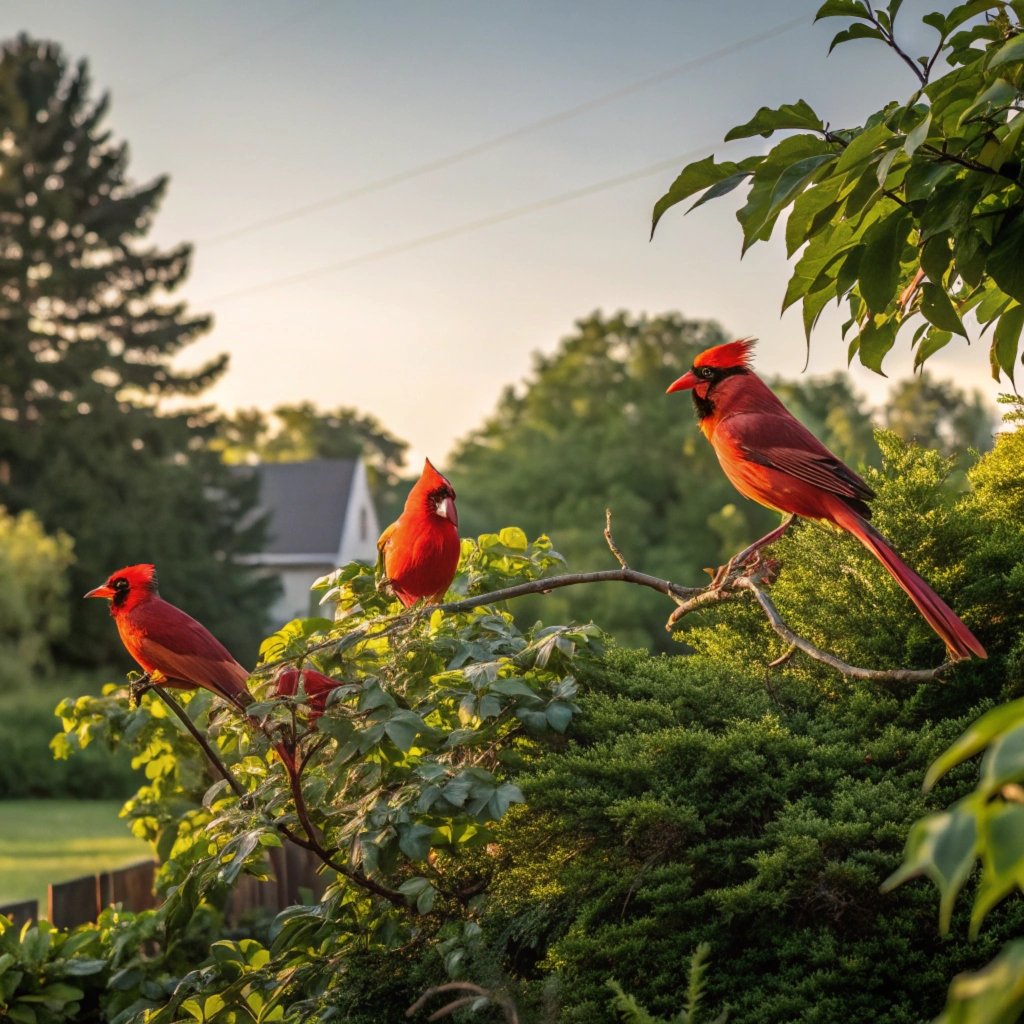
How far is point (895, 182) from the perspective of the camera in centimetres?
235

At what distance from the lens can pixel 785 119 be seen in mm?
2215

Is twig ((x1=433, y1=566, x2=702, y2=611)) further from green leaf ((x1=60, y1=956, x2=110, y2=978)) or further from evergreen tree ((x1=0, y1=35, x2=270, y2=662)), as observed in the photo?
evergreen tree ((x1=0, y1=35, x2=270, y2=662))

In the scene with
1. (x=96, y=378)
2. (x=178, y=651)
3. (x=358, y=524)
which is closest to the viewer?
(x=178, y=651)

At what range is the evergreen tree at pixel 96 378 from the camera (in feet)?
99.6

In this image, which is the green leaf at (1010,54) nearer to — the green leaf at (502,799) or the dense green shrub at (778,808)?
the dense green shrub at (778,808)

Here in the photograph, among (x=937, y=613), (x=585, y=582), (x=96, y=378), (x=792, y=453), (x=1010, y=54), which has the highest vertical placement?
(x=96, y=378)

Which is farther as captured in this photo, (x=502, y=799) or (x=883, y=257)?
(x=502, y=799)

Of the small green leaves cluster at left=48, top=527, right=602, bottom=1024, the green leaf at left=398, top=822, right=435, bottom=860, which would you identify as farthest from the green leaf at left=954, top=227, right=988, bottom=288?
the green leaf at left=398, top=822, right=435, bottom=860

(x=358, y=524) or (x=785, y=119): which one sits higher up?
(x=358, y=524)

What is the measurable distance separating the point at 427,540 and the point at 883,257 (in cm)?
147

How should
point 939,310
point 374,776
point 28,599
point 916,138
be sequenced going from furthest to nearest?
1. point 28,599
2. point 374,776
3. point 939,310
4. point 916,138

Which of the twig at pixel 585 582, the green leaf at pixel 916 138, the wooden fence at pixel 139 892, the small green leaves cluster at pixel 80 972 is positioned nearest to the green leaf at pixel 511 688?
the twig at pixel 585 582

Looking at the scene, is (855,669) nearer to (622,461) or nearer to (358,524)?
(622,461)

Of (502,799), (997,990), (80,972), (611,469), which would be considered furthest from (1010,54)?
(611,469)
